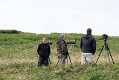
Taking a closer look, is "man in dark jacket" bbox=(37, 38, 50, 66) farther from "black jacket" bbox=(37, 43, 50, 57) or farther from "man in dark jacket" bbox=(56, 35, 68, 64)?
"man in dark jacket" bbox=(56, 35, 68, 64)

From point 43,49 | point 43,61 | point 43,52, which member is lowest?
point 43,61

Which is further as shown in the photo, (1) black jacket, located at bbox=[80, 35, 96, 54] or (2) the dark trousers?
(2) the dark trousers

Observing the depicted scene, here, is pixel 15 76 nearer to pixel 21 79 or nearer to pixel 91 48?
pixel 21 79

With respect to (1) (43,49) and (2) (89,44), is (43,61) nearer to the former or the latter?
(1) (43,49)

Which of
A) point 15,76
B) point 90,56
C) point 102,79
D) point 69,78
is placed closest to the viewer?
point 102,79

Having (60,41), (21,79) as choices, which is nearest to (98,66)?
(21,79)

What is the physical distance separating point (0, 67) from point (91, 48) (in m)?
4.84

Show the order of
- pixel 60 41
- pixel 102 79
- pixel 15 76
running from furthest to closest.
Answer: pixel 60 41
pixel 15 76
pixel 102 79

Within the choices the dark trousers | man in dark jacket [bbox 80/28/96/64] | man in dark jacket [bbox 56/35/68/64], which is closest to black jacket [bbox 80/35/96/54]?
man in dark jacket [bbox 80/28/96/64]

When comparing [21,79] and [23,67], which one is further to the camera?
[23,67]

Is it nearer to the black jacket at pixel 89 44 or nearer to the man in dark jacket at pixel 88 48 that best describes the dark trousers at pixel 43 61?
the man in dark jacket at pixel 88 48

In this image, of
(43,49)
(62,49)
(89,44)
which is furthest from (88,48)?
(43,49)

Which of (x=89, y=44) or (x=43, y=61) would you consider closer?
(x=89, y=44)

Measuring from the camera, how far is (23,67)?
2720 centimetres
